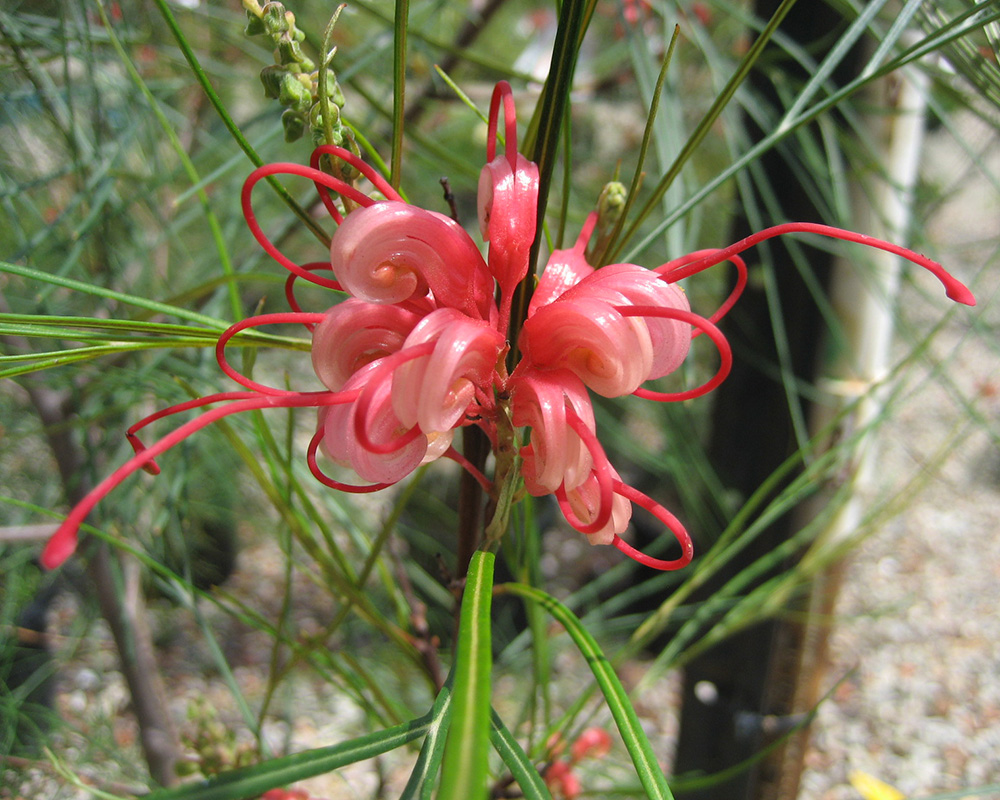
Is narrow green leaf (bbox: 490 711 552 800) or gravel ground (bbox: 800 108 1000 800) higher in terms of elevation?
gravel ground (bbox: 800 108 1000 800)

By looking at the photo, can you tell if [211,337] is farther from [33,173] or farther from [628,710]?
[33,173]

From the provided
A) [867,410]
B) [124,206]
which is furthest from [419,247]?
[867,410]

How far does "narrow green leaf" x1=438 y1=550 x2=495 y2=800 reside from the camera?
3.3 inches

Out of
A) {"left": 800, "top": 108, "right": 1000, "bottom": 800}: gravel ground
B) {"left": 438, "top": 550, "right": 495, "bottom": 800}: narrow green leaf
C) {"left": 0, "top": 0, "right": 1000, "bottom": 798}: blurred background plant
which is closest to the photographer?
{"left": 438, "top": 550, "right": 495, "bottom": 800}: narrow green leaf

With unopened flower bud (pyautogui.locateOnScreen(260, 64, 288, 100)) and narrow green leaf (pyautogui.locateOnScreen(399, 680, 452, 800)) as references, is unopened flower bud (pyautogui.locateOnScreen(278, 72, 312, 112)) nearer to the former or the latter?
unopened flower bud (pyautogui.locateOnScreen(260, 64, 288, 100))

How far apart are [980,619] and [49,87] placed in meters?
1.41

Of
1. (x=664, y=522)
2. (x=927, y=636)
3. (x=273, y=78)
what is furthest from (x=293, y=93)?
(x=927, y=636)

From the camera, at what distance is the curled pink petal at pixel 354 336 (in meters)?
0.15

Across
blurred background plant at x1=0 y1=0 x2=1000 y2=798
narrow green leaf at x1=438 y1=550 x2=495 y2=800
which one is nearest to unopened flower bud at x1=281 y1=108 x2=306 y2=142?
blurred background plant at x1=0 y1=0 x2=1000 y2=798

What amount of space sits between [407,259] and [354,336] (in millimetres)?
20

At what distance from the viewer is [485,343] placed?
0.14 m

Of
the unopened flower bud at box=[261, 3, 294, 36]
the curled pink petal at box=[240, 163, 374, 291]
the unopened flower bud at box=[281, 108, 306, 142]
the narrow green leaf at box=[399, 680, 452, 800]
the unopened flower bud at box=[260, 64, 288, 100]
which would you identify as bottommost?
the narrow green leaf at box=[399, 680, 452, 800]

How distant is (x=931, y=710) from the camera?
3.44ft

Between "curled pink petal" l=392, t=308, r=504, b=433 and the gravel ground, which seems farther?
the gravel ground
